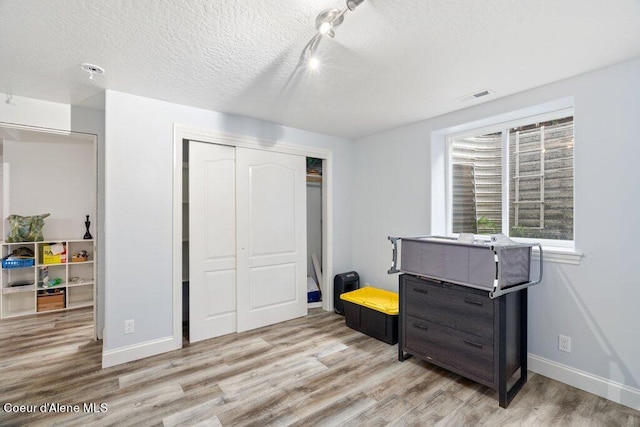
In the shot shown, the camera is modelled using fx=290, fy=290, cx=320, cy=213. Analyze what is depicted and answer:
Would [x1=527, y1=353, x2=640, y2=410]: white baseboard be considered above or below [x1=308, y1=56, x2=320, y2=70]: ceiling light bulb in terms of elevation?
below

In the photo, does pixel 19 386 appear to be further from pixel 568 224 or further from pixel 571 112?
pixel 571 112

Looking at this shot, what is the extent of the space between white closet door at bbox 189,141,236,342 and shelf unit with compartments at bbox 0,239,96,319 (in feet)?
6.56

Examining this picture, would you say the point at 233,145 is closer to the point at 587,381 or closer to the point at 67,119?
the point at 67,119

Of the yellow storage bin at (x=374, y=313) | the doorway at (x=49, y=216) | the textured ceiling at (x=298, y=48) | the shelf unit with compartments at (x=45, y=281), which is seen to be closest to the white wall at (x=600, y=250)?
the textured ceiling at (x=298, y=48)

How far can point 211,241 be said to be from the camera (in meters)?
3.02

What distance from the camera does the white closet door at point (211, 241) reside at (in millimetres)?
2922

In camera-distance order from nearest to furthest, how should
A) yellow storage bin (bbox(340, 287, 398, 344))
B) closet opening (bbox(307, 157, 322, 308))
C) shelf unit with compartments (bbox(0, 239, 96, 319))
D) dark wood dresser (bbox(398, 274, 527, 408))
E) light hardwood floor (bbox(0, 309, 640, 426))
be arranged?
light hardwood floor (bbox(0, 309, 640, 426)) → dark wood dresser (bbox(398, 274, 527, 408)) → yellow storage bin (bbox(340, 287, 398, 344)) → shelf unit with compartments (bbox(0, 239, 96, 319)) → closet opening (bbox(307, 157, 322, 308))

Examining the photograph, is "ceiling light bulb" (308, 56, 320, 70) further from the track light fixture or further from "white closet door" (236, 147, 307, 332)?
"white closet door" (236, 147, 307, 332)

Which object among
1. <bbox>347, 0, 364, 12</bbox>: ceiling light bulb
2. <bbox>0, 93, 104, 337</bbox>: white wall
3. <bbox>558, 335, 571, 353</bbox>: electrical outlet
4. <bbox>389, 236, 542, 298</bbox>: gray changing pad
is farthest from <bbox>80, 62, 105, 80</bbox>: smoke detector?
<bbox>558, 335, 571, 353</bbox>: electrical outlet

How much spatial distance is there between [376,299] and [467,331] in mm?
1179

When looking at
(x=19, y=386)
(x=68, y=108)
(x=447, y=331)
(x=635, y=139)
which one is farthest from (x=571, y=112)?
(x=19, y=386)

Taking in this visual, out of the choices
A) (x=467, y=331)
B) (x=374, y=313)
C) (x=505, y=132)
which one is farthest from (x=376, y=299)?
(x=505, y=132)

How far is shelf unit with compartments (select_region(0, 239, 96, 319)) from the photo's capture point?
370cm

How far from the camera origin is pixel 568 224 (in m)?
2.38
